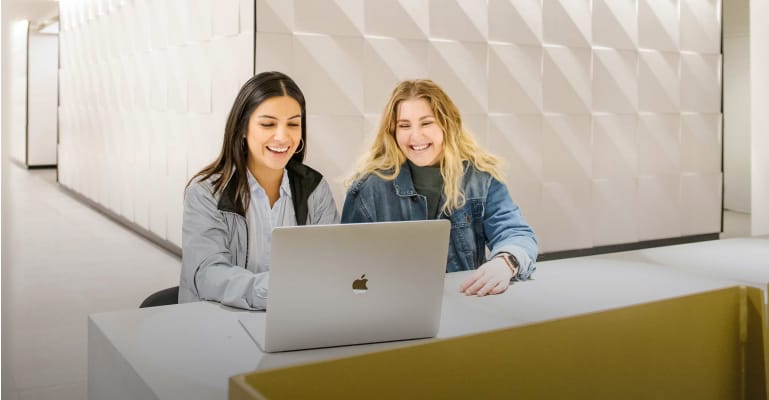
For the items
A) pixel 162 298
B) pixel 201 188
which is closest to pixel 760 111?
pixel 201 188

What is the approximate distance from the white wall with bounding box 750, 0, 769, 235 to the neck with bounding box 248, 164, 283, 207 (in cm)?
381

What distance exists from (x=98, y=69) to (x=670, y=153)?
5.74m

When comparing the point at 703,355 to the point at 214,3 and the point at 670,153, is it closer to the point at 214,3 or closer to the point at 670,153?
the point at 214,3

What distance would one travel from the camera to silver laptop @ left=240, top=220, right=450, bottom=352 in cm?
152

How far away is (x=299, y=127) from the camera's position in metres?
2.64

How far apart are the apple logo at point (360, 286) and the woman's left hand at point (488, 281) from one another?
567 mm

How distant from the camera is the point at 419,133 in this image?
2.97 metres

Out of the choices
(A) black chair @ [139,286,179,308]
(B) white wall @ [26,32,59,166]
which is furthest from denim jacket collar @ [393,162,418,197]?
(B) white wall @ [26,32,59,166]

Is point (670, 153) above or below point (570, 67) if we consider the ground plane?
below

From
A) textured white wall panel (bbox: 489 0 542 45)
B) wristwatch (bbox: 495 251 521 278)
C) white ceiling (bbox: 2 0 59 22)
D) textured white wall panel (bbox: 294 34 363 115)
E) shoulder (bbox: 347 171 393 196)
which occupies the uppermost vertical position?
white ceiling (bbox: 2 0 59 22)

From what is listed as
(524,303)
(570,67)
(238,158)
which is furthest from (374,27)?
(524,303)

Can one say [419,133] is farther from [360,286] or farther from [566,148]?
[566,148]

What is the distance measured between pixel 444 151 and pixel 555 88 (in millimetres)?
3140

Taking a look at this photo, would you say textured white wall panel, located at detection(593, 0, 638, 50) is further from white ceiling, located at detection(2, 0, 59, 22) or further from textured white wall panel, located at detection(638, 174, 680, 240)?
white ceiling, located at detection(2, 0, 59, 22)
